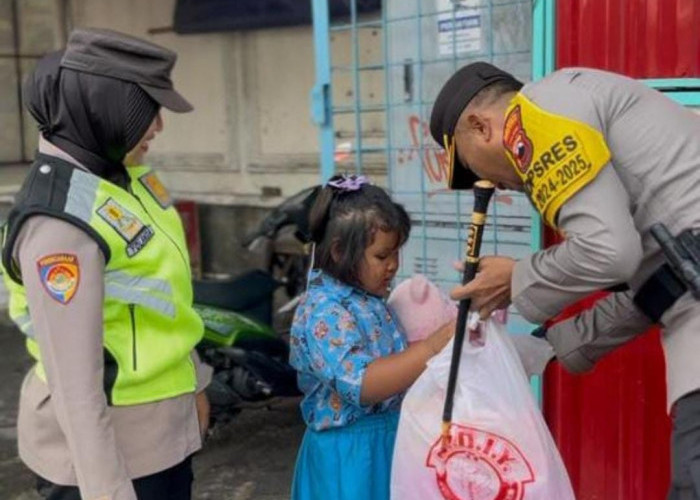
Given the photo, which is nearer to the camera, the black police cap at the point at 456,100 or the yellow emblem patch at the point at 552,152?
the yellow emblem patch at the point at 552,152

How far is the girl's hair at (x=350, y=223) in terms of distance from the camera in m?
2.25

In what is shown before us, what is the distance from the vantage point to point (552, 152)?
173cm

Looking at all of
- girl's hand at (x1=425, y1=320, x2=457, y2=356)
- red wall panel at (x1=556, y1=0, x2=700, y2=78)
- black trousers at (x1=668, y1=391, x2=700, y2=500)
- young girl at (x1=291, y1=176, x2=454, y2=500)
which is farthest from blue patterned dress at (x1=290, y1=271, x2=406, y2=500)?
red wall panel at (x1=556, y1=0, x2=700, y2=78)

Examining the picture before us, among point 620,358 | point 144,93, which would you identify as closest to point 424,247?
point 620,358

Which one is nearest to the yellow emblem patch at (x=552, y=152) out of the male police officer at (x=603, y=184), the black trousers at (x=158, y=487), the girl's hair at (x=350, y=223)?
the male police officer at (x=603, y=184)

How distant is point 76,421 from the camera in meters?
1.86

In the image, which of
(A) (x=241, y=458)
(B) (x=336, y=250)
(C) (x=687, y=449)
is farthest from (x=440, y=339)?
(A) (x=241, y=458)

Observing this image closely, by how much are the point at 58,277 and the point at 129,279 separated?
0.17 metres

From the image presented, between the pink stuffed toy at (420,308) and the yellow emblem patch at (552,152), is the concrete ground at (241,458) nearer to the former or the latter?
the pink stuffed toy at (420,308)

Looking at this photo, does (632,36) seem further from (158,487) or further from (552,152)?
(158,487)

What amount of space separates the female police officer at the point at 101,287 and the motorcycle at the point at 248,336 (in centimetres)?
172

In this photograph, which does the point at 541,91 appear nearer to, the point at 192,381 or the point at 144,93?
the point at 144,93

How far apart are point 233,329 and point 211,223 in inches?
121

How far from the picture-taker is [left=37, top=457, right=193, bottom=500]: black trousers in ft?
6.79
